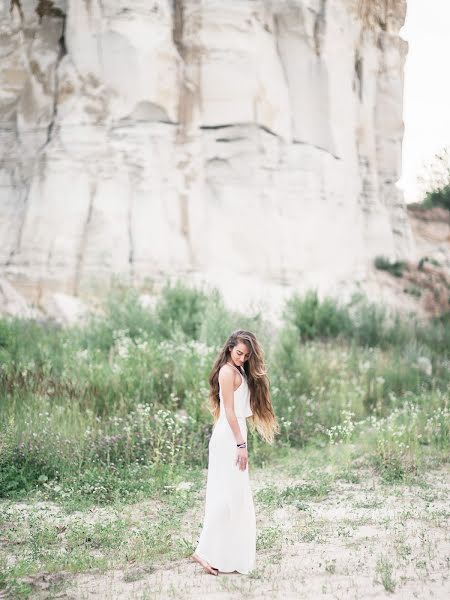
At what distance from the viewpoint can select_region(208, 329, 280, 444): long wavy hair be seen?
15.3ft

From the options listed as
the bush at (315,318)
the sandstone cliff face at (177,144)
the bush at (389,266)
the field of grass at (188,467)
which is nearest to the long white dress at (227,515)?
the field of grass at (188,467)

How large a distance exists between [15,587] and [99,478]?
2.06 meters

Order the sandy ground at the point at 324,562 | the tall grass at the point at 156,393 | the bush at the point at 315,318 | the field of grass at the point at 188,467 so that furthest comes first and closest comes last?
the bush at the point at 315,318 → the tall grass at the point at 156,393 → the field of grass at the point at 188,467 → the sandy ground at the point at 324,562

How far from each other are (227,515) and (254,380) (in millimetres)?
853

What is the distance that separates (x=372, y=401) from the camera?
9711 mm

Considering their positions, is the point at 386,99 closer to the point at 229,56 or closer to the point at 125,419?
the point at 229,56

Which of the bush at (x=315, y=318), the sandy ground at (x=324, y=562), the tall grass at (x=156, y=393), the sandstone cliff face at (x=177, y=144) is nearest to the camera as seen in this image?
the sandy ground at (x=324, y=562)

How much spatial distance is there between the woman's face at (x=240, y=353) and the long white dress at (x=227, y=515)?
0.32 m

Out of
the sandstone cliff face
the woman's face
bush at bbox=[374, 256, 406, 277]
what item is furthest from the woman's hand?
bush at bbox=[374, 256, 406, 277]

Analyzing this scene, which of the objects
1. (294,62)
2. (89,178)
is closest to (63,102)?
(89,178)

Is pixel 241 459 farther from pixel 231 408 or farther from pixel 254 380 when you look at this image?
pixel 254 380

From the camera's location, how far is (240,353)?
4.63 m

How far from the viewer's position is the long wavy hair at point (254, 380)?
4.66 m

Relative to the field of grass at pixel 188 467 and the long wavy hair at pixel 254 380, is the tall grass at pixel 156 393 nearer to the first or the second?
the field of grass at pixel 188 467
